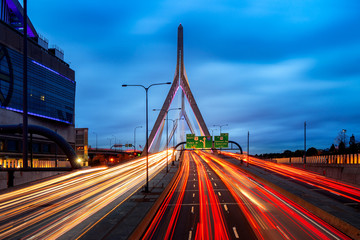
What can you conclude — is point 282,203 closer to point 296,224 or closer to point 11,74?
point 296,224

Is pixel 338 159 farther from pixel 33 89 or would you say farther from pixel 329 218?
pixel 33 89

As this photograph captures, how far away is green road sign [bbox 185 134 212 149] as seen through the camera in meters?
68.6

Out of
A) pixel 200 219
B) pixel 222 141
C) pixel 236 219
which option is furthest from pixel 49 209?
pixel 222 141

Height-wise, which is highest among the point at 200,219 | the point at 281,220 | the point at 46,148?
the point at 46,148

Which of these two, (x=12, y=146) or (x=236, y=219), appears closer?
(x=236, y=219)

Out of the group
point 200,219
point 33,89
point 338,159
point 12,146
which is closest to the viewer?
point 200,219

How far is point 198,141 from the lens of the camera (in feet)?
225

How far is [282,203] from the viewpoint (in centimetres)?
2588

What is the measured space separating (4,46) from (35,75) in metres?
13.7

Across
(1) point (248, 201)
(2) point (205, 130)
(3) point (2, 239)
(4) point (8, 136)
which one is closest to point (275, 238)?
(1) point (248, 201)

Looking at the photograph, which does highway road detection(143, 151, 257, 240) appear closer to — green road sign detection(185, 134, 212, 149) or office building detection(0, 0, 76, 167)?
green road sign detection(185, 134, 212, 149)

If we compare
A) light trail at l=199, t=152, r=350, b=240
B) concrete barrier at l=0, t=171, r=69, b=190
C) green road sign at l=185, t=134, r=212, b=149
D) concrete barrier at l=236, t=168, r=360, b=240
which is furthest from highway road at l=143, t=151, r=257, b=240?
green road sign at l=185, t=134, r=212, b=149

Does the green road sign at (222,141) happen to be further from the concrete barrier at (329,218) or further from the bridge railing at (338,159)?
the concrete barrier at (329,218)

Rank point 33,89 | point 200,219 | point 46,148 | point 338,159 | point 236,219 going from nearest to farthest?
point 236,219 → point 200,219 → point 338,159 → point 33,89 → point 46,148
